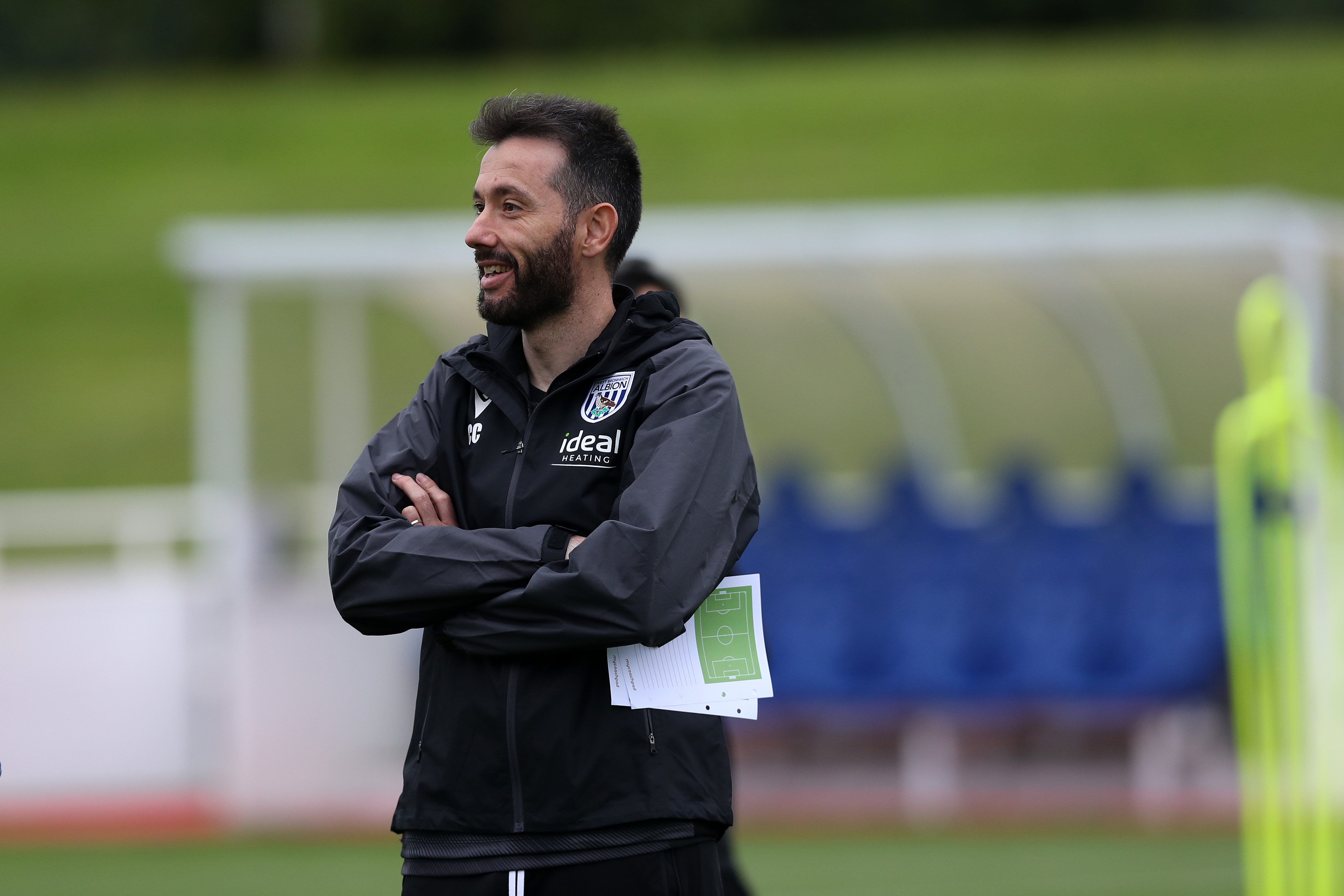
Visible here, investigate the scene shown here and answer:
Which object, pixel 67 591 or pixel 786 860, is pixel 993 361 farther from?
pixel 67 591

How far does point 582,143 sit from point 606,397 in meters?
0.45

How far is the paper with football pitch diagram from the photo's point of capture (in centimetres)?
325

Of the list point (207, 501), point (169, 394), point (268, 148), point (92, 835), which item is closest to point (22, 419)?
point (169, 394)

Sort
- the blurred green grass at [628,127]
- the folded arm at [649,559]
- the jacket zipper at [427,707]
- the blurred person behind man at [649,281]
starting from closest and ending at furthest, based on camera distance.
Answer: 1. the folded arm at [649,559]
2. the jacket zipper at [427,707]
3. the blurred person behind man at [649,281]
4. the blurred green grass at [628,127]

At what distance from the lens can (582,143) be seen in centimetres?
343

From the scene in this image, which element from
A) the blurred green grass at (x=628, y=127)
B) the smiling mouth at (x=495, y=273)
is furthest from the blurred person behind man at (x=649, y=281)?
the blurred green grass at (x=628, y=127)

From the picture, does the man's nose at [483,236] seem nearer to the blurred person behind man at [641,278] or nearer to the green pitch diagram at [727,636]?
the green pitch diagram at [727,636]

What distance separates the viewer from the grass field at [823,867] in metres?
8.56

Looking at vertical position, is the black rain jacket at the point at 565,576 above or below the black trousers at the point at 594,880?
above

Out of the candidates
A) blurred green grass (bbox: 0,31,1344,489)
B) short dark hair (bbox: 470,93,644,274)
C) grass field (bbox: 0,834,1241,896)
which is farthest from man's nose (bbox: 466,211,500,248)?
blurred green grass (bbox: 0,31,1344,489)

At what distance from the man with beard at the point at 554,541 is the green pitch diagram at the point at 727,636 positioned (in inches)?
3.6

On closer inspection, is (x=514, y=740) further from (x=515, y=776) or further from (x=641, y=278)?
(x=641, y=278)

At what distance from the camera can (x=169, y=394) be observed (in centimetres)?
3328

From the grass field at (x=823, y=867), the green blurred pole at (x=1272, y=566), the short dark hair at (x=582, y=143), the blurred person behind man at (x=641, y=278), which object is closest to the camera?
the short dark hair at (x=582, y=143)
